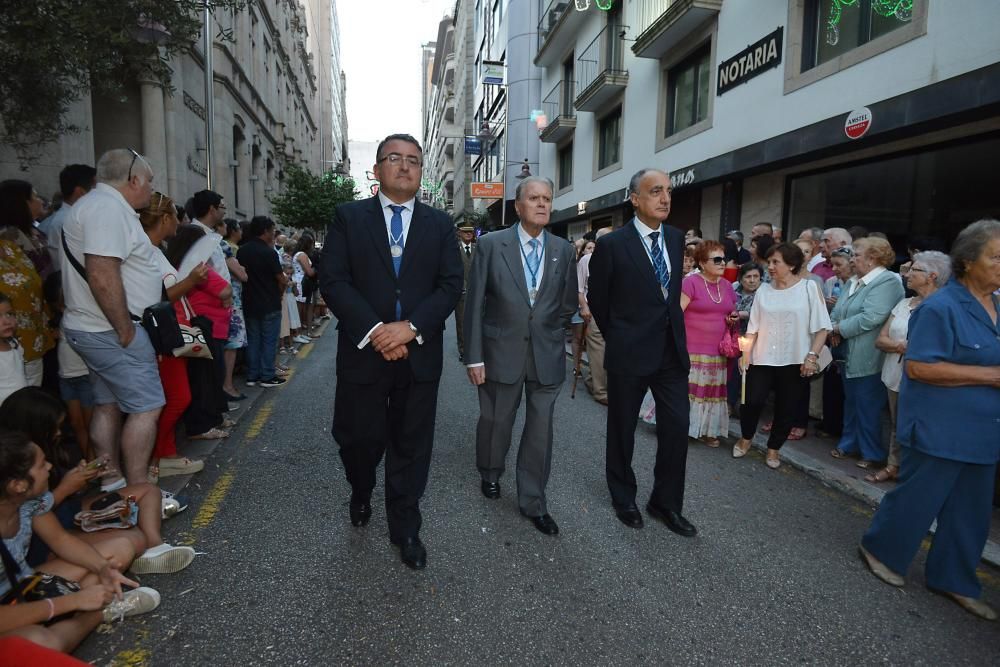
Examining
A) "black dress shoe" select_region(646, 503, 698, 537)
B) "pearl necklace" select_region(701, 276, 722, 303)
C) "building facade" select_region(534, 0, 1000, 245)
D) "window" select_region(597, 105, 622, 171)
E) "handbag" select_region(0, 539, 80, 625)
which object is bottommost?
"black dress shoe" select_region(646, 503, 698, 537)

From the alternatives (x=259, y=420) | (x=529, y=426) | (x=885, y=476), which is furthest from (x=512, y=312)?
(x=259, y=420)

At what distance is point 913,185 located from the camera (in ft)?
23.7

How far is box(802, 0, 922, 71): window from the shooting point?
7.07 m

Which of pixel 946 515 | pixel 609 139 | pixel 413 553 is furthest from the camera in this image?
pixel 609 139

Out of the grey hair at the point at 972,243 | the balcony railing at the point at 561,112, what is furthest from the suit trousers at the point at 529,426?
the balcony railing at the point at 561,112

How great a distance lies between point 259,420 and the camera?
17.9 ft

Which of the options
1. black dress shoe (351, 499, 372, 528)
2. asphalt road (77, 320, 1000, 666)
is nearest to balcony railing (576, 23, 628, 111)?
asphalt road (77, 320, 1000, 666)

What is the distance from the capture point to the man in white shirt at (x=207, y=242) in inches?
170

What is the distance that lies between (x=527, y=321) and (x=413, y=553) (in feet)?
4.74

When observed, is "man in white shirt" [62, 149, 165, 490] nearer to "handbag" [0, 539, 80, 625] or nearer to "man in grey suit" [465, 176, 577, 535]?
"handbag" [0, 539, 80, 625]

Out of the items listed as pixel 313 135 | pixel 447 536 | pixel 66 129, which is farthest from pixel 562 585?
pixel 313 135

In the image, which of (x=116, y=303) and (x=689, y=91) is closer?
(x=116, y=303)

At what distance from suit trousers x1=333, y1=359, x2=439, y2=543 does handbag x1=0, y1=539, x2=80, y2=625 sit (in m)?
1.23

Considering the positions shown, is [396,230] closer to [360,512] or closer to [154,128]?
[360,512]
